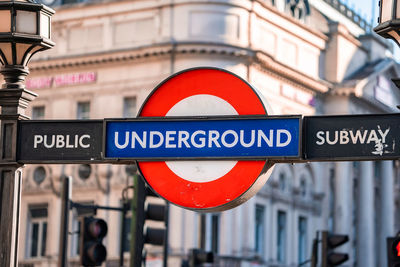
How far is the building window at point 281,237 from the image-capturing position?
57.0 m

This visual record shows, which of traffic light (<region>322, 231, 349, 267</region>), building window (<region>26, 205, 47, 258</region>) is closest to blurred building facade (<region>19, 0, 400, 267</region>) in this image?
building window (<region>26, 205, 47, 258</region>)

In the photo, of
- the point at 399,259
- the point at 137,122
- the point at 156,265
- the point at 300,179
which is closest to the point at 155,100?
the point at 137,122

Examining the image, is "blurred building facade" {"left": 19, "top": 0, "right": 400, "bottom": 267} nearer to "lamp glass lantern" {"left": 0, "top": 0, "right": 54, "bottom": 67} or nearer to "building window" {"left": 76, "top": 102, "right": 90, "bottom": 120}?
"building window" {"left": 76, "top": 102, "right": 90, "bottom": 120}

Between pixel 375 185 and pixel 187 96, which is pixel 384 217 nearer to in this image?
pixel 375 185

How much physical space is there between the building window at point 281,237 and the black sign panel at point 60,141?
1975 inches

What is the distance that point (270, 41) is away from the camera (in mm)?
55375

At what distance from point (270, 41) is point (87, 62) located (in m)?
8.29

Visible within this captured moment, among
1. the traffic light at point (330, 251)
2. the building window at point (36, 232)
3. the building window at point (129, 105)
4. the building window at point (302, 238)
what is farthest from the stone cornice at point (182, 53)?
the traffic light at point (330, 251)

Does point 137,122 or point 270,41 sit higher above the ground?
point 270,41

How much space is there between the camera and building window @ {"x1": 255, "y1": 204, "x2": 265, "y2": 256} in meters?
54.6

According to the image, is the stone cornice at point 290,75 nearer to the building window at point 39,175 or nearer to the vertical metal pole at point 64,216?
the building window at point 39,175

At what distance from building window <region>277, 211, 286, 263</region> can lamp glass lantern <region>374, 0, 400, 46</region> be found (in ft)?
166

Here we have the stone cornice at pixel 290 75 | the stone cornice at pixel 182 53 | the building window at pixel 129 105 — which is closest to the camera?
the stone cornice at pixel 182 53

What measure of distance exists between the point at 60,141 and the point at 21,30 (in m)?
0.73
